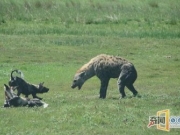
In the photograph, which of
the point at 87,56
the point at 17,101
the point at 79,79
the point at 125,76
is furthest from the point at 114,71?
the point at 87,56

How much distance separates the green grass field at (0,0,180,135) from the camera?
14.8 metres

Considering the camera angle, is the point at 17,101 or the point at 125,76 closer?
the point at 17,101

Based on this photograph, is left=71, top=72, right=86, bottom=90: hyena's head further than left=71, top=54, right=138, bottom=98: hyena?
Yes

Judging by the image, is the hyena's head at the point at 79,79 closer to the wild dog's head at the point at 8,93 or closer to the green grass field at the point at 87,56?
the green grass field at the point at 87,56

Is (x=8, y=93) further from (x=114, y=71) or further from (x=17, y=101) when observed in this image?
(x=114, y=71)

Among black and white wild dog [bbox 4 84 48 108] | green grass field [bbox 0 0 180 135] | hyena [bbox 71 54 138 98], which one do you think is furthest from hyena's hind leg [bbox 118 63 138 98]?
black and white wild dog [bbox 4 84 48 108]

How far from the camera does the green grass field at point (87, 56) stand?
48.6 feet

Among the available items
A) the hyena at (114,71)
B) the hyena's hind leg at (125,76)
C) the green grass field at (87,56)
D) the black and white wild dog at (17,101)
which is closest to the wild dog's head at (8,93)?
the black and white wild dog at (17,101)

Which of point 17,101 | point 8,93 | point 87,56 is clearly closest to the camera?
point 17,101

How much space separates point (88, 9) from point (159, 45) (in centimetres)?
981

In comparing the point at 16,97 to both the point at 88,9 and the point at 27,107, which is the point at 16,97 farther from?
the point at 88,9

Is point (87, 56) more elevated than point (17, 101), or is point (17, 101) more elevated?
point (17, 101)

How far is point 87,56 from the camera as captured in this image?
94.9ft

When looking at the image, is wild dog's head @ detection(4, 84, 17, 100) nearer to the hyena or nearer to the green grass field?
the green grass field
